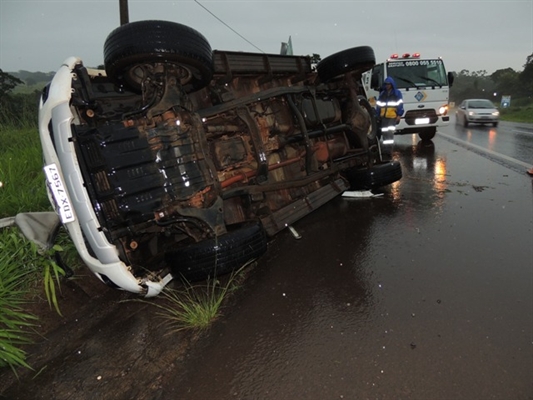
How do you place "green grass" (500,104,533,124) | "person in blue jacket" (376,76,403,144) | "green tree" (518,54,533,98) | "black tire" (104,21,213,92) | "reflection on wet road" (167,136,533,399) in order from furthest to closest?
"green tree" (518,54,533,98), "green grass" (500,104,533,124), "person in blue jacket" (376,76,403,144), "black tire" (104,21,213,92), "reflection on wet road" (167,136,533,399)

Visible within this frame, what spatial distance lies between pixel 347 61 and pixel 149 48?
2845 millimetres

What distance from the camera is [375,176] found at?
4.67 meters

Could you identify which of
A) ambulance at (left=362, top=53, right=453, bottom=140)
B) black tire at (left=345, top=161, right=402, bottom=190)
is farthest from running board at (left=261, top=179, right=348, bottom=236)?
ambulance at (left=362, top=53, right=453, bottom=140)

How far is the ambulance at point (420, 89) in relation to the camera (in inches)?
372

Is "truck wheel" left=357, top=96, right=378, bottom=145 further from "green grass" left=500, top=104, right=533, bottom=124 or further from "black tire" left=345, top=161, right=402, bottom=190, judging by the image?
"green grass" left=500, top=104, right=533, bottom=124

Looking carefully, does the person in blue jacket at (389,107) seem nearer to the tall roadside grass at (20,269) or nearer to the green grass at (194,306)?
the green grass at (194,306)

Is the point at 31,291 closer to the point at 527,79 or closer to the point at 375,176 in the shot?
the point at 375,176

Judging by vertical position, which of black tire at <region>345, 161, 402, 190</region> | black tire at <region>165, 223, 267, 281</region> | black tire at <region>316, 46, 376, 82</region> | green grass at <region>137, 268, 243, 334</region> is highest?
black tire at <region>316, 46, 376, 82</region>

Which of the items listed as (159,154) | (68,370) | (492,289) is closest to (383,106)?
(492,289)

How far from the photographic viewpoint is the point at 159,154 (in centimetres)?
253

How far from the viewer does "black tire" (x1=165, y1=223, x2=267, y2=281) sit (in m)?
2.44

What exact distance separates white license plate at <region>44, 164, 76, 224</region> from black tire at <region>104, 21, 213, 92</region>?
782 mm

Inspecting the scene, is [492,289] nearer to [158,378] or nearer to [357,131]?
[158,378]

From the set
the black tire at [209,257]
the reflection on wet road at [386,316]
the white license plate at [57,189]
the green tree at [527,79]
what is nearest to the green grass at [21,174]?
the white license plate at [57,189]
